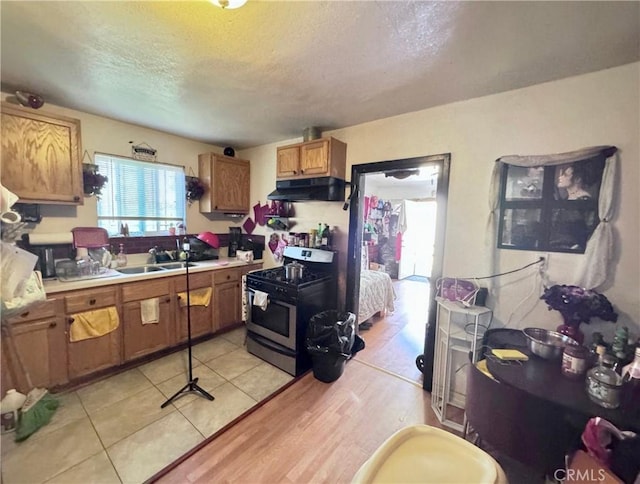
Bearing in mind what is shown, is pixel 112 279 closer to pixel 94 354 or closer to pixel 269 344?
pixel 94 354

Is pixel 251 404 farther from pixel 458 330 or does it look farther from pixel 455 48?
pixel 455 48

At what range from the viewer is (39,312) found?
6.48 ft

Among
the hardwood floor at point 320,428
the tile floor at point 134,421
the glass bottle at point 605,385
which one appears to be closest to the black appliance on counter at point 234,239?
the tile floor at point 134,421

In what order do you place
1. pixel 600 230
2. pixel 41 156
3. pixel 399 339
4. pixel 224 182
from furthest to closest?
pixel 224 182 → pixel 399 339 → pixel 41 156 → pixel 600 230

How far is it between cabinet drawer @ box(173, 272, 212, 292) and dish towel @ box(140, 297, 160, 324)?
0.23m

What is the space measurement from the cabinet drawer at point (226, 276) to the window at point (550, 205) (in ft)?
9.21

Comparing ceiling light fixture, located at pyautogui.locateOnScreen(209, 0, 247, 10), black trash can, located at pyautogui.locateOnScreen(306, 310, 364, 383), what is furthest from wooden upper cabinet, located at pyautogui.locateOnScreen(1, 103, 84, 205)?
black trash can, located at pyautogui.locateOnScreen(306, 310, 364, 383)

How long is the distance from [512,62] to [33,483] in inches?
143

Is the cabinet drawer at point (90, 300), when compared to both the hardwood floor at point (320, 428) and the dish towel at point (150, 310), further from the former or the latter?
the hardwood floor at point (320, 428)

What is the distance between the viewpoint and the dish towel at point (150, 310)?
252 cm

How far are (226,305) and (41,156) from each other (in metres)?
2.15

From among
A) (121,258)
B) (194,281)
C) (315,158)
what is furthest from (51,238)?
(315,158)

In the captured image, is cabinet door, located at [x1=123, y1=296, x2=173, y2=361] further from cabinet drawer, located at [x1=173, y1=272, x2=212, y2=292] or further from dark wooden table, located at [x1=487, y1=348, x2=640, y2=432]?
dark wooden table, located at [x1=487, y1=348, x2=640, y2=432]

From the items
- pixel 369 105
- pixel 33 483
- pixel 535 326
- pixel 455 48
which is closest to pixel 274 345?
pixel 33 483
